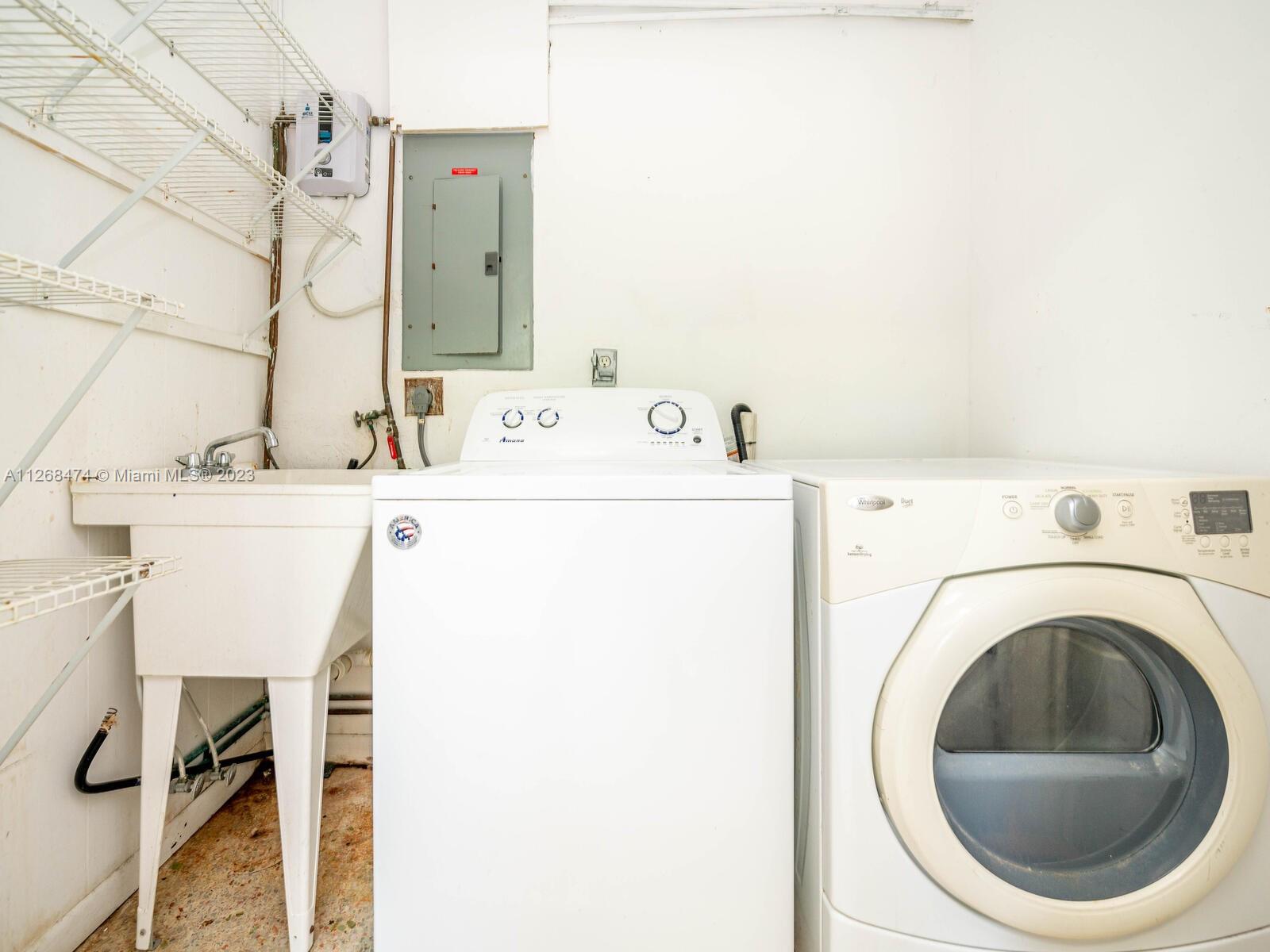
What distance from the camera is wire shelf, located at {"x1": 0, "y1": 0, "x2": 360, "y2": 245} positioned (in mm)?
794

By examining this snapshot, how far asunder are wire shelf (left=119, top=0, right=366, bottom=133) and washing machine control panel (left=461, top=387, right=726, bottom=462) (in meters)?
0.92


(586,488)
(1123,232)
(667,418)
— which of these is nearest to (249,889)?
(586,488)

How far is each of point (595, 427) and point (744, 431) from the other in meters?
0.49

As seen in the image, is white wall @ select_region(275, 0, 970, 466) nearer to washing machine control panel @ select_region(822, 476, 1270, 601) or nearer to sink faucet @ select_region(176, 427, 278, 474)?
sink faucet @ select_region(176, 427, 278, 474)

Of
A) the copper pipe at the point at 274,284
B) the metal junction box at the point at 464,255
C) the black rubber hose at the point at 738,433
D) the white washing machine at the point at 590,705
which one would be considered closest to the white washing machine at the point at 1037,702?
the white washing machine at the point at 590,705

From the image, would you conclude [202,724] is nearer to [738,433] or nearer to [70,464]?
[70,464]

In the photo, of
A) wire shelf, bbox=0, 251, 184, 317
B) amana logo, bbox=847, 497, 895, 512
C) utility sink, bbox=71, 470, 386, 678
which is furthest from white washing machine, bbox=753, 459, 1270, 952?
wire shelf, bbox=0, 251, 184, 317

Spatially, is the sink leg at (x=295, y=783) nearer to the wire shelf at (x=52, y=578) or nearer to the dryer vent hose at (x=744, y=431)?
the wire shelf at (x=52, y=578)

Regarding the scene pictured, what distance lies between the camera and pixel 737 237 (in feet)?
5.49

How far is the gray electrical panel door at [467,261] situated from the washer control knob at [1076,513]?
1426 millimetres

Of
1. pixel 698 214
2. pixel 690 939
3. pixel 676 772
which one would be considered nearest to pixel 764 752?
pixel 676 772

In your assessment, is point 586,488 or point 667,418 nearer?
point 586,488

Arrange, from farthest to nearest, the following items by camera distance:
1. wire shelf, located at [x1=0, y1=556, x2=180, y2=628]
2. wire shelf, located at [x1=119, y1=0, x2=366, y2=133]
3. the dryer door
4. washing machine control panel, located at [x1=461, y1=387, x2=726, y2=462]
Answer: washing machine control panel, located at [x1=461, y1=387, x2=726, y2=462]
wire shelf, located at [x1=119, y1=0, x2=366, y2=133]
the dryer door
wire shelf, located at [x1=0, y1=556, x2=180, y2=628]

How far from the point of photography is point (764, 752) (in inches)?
33.9
